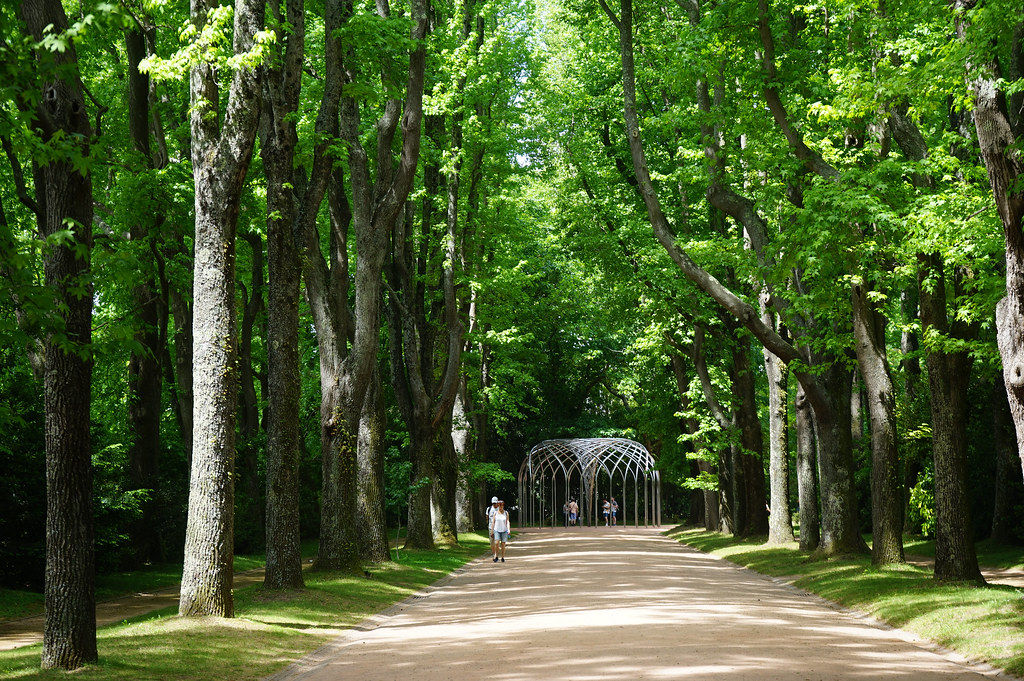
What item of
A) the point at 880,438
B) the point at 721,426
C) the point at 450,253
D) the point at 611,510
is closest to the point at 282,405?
the point at 880,438

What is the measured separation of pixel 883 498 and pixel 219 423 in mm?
11107

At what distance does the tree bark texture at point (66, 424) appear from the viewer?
853 centimetres

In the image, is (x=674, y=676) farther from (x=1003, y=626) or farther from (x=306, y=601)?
(x=306, y=601)

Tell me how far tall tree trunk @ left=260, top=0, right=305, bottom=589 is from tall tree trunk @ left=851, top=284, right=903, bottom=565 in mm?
9399

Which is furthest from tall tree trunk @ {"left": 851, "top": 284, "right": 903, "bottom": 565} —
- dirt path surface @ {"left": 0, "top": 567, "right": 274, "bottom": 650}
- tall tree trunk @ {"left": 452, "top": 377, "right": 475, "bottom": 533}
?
tall tree trunk @ {"left": 452, "top": 377, "right": 475, "bottom": 533}

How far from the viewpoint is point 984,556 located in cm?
2145

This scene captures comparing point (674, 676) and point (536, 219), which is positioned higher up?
point (536, 219)

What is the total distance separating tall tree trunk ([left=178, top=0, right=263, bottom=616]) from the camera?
1105 cm

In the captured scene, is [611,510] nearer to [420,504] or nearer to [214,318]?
[420,504]

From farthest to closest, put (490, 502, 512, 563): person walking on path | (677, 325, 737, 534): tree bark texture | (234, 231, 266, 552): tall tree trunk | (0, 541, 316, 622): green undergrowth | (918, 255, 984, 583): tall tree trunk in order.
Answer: (677, 325, 737, 534): tree bark texture → (234, 231, 266, 552): tall tree trunk → (490, 502, 512, 563): person walking on path → (0, 541, 316, 622): green undergrowth → (918, 255, 984, 583): tall tree trunk

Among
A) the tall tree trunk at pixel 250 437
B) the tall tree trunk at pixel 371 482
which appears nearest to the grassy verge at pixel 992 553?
the tall tree trunk at pixel 371 482

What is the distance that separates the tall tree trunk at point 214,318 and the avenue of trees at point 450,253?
4 cm

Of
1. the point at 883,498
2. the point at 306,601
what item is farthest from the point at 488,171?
the point at 306,601

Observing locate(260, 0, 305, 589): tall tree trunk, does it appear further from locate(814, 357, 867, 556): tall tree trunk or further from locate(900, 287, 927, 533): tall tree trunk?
locate(900, 287, 927, 533): tall tree trunk
